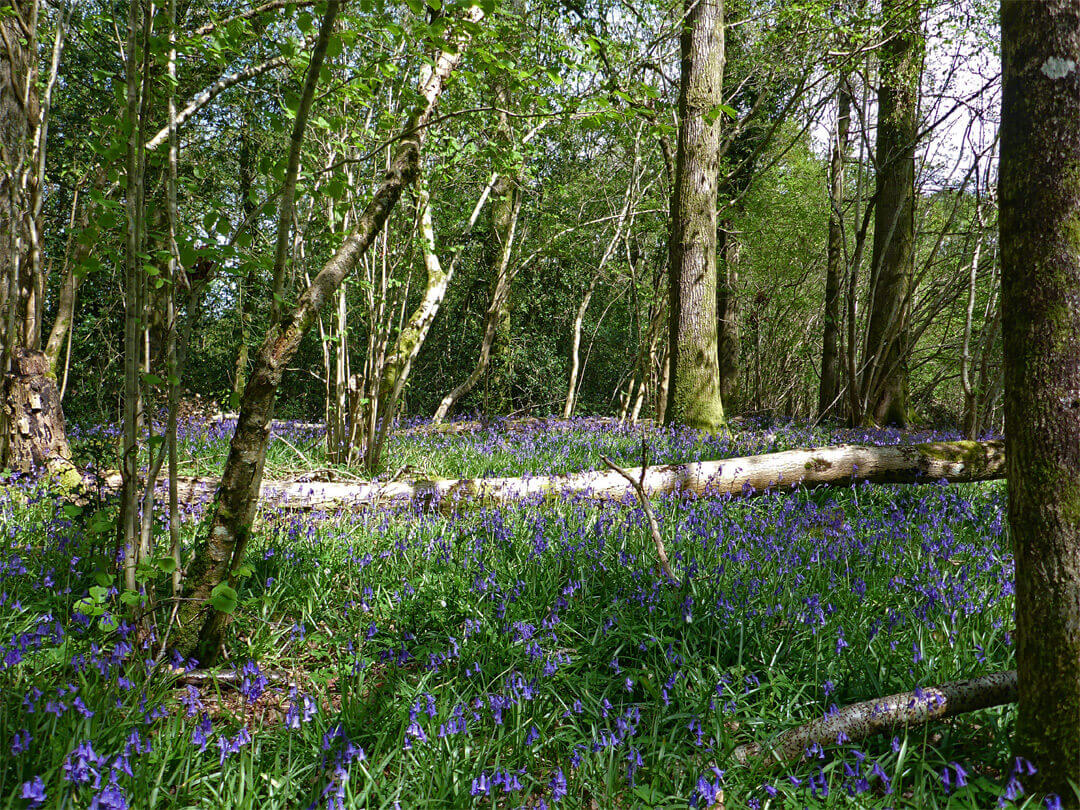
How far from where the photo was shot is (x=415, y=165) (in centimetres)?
305

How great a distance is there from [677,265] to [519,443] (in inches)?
126

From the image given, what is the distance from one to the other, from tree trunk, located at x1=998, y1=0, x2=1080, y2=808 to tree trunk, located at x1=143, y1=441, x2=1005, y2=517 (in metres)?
3.32

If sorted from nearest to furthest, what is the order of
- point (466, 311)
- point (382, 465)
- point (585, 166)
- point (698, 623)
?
1. point (698, 623)
2. point (382, 465)
3. point (585, 166)
4. point (466, 311)

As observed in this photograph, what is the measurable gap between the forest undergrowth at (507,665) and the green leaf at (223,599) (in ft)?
0.75

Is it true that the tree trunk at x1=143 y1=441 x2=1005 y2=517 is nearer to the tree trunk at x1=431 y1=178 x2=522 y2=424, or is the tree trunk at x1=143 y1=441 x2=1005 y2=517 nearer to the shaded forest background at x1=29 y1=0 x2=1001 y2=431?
the shaded forest background at x1=29 y1=0 x2=1001 y2=431

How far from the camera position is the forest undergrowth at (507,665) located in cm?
187

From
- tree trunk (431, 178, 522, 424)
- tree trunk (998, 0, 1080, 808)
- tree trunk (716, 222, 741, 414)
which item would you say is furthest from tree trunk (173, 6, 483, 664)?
tree trunk (716, 222, 741, 414)

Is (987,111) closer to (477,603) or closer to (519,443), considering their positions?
(519,443)

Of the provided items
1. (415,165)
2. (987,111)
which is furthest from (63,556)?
(987,111)

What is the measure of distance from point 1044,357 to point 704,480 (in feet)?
12.3

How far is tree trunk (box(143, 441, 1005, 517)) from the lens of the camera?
5004 mm

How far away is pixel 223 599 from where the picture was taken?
6.81 feet

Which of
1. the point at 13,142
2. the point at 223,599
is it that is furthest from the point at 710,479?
the point at 13,142

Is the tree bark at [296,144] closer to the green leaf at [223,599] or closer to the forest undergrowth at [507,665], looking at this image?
the green leaf at [223,599]
